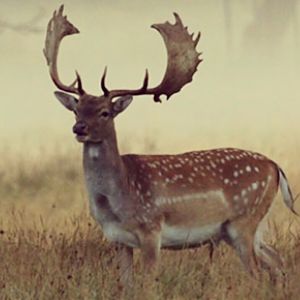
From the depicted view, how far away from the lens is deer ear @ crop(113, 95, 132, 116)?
9102mm

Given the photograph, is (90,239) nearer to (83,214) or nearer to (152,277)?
(83,214)

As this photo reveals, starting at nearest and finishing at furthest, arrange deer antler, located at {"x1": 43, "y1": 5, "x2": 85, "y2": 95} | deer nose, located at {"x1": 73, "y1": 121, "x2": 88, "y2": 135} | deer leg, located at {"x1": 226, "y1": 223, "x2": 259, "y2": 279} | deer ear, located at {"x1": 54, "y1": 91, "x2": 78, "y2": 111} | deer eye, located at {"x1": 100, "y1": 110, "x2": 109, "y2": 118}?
deer nose, located at {"x1": 73, "y1": 121, "x2": 88, "y2": 135}
deer eye, located at {"x1": 100, "y1": 110, "x2": 109, "y2": 118}
deer ear, located at {"x1": 54, "y1": 91, "x2": 78, "y2": 111}
deer leg, located at {"x1": 226, "y1": 223, "x2": 259, "y2": 279}
deer antler, located at {"x1": 43, "y1": 5, "x2": 85, "y2": 95}

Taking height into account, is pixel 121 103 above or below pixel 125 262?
above

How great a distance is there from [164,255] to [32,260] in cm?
72

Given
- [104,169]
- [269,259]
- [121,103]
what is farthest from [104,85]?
[269,259]

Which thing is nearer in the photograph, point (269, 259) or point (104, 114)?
point (104, 114)

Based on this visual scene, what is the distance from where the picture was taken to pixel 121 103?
912 cm

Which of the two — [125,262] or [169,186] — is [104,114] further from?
[125,262]

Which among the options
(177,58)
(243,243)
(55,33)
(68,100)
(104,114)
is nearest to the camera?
(104,114)

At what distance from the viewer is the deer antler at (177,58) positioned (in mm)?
9477

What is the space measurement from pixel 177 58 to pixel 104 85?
0.60 meters

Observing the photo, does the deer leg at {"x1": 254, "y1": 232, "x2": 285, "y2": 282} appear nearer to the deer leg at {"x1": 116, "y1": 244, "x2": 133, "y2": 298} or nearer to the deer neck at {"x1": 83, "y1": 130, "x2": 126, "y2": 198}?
the deer leg at {"x1": 116, "y1": 244, "x2": 133, "y2": 298}

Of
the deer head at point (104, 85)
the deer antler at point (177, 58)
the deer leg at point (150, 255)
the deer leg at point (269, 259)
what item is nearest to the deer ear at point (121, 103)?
the deer head at point (104, 85)

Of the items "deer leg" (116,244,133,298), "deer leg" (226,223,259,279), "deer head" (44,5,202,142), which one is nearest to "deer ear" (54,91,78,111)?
"deer head" (44,5,202,142)
